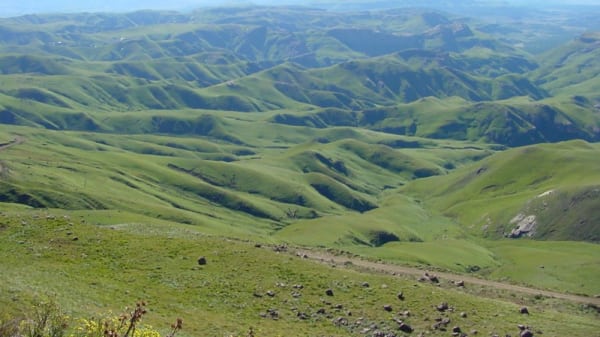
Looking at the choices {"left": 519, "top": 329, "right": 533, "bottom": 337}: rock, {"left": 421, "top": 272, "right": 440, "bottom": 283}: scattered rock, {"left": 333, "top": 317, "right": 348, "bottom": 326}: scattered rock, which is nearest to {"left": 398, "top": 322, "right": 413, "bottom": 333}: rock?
{"left": 333, "top": 317, "right": 348, "bottom": 326}: scattered rock

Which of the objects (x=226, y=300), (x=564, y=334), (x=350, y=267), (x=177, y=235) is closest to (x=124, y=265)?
(x=226, y=300)

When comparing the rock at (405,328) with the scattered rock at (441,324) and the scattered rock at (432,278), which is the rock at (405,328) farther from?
the scattered rock at (432,278)

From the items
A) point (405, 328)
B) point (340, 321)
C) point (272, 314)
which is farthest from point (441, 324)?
point (272, 314)

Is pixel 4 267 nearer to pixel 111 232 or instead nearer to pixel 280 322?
pixel 111 232

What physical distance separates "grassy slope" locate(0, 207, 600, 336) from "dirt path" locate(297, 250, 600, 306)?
7.94 m

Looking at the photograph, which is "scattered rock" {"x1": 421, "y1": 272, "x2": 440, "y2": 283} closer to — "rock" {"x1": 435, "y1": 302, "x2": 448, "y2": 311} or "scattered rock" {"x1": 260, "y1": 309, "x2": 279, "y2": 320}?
"rock" {"x1": 435, "y1": 302, "x2": 448, "y2": 311}

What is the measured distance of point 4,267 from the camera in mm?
67375

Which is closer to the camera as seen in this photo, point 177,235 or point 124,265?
point 124,265

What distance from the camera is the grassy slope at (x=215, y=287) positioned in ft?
210

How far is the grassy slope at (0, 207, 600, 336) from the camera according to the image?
210ft

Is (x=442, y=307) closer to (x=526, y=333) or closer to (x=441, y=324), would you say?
(x=441, y=324)

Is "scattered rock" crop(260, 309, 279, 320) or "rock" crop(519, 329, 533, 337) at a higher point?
"scattered rock" crop(260, 309, 279, 320)

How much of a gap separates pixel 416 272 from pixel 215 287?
3578 centimetres

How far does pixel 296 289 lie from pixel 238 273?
312 inches
